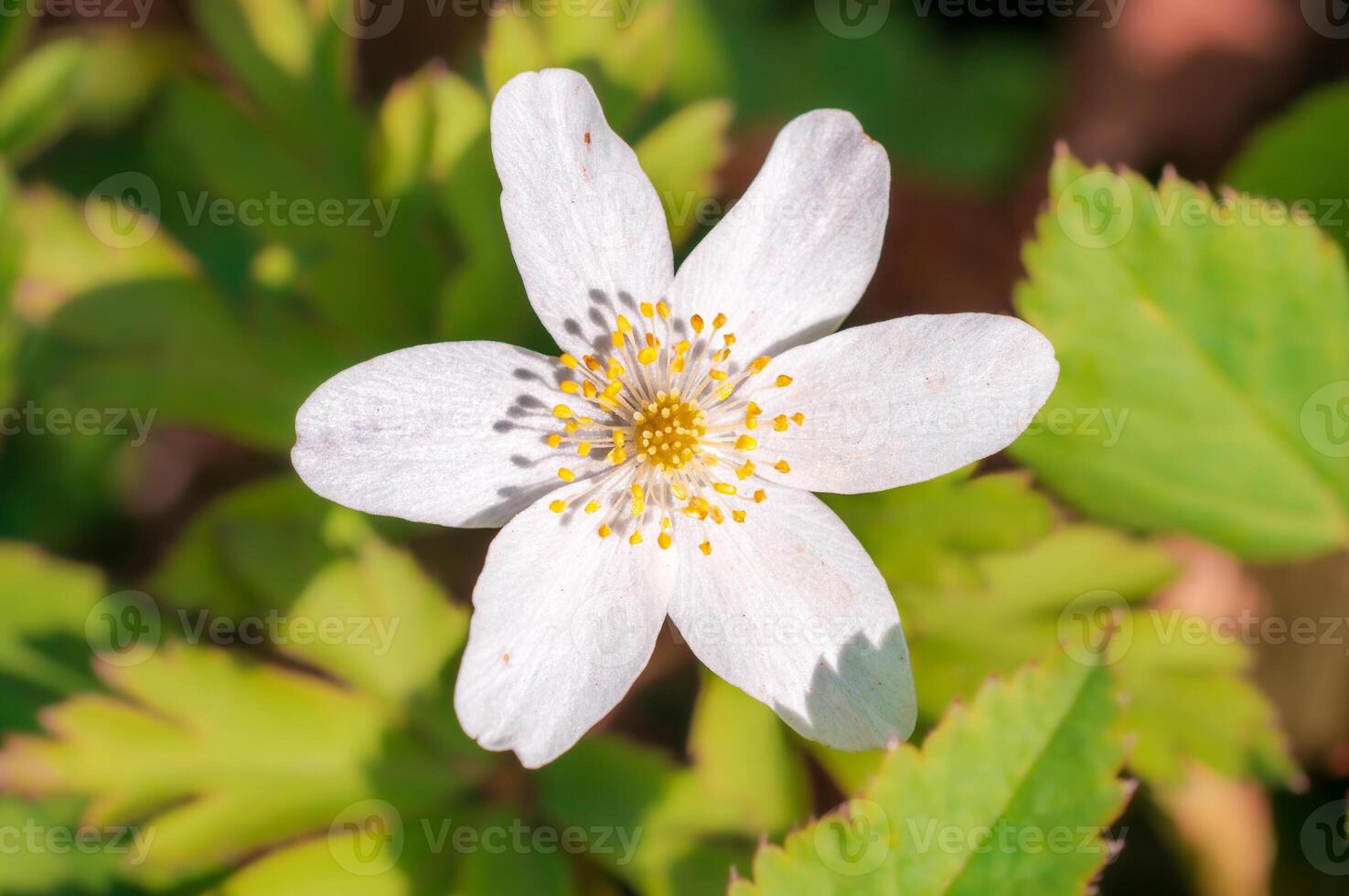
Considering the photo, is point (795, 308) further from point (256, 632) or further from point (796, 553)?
point (256, 632)

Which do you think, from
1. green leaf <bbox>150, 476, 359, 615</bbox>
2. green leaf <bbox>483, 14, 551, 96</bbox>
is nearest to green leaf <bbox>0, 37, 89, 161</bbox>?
green leaf <bbox>150, 476, 359, 615</bbox>

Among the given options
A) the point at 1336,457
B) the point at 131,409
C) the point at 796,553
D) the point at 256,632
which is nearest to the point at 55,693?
the point at 256,632

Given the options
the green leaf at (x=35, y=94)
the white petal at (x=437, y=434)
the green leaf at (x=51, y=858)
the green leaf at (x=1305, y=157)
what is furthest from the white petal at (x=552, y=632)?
the green leaf at (x=1305, y=157)

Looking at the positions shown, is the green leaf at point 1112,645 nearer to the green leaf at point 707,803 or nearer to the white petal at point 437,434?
the green leaf at point 707,803

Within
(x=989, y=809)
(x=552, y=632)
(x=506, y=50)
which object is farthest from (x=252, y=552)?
(x=989, y=809)

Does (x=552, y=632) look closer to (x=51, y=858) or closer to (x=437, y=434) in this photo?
(x=437, y=434)

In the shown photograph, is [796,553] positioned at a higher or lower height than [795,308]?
lower
